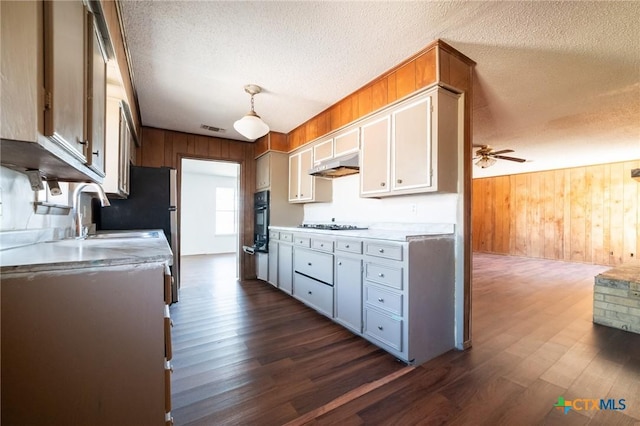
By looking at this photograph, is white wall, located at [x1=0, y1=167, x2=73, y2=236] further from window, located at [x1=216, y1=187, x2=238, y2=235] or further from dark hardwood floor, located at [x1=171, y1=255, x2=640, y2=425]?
window, located at [x1=216, y1=187, x2=238, y2=235]

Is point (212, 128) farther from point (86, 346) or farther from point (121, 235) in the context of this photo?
point (86, 346)

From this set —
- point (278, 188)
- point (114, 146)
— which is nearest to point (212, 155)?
point (278, 188)

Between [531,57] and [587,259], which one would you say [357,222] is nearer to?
[531,57]

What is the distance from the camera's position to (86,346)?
0.94 meters

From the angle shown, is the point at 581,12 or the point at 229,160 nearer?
the point at 581,12

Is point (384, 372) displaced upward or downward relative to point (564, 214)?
downward

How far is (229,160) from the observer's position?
4875mm

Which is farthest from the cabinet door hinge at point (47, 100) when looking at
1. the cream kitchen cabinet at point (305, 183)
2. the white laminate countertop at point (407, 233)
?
the cream kitchen cabinet at point (305, 183)

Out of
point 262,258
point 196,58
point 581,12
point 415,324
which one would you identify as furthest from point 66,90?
A: point 262,258

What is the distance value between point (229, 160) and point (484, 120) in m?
4.15

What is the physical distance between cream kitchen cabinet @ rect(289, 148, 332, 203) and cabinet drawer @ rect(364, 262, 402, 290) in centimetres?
185

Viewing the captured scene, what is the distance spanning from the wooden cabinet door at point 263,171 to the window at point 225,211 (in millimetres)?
3992

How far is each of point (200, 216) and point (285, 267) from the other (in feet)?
17.4

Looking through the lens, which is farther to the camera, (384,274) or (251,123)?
(251,123)
